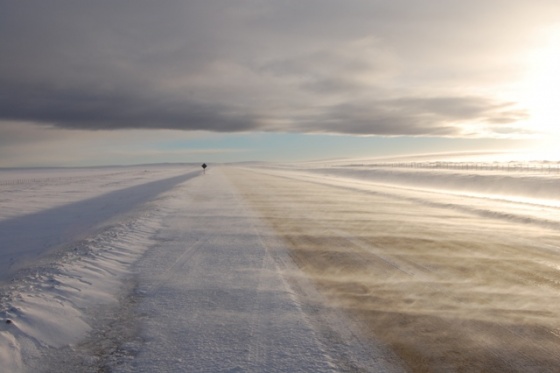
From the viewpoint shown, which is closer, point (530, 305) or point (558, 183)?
point (530, 305)

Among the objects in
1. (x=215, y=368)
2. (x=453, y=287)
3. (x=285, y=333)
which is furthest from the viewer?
→ (x=453, y=287)

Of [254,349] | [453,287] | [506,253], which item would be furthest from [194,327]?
[506,253]

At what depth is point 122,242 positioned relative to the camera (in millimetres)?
12070

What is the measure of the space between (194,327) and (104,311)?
1.59m

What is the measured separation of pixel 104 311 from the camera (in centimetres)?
670

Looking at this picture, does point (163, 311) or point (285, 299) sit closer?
point (163, 311)

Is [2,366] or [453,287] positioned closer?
[2,366]

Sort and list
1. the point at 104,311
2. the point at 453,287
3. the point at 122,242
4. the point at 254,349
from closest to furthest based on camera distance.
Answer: the point at 254,349 → the point at 104,311 → the point at 453,287 → the point at 122,242

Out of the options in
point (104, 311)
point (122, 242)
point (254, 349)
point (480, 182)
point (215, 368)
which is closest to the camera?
point (215, 368)

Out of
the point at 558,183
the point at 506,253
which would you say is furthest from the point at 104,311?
the point at 558,183

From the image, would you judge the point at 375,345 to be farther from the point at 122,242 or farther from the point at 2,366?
the point at 122,242

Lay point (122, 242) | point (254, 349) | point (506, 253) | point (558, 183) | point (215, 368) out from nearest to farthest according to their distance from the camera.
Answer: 1. point (215, 368)
2. point (254, 349)
3. point (506, 253)
4. point (122, 242)
5. point (558, 183)

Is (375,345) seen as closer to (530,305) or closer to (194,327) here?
(194,327)

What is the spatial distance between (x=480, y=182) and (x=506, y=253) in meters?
31.7
